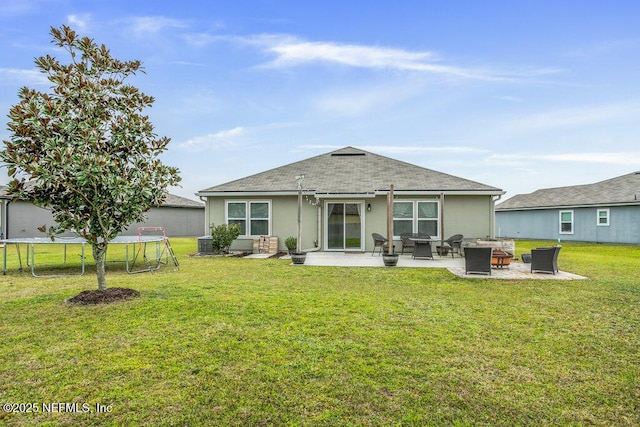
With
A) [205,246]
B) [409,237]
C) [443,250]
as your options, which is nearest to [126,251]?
[205,246]

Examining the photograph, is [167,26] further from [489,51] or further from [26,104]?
[489,51]

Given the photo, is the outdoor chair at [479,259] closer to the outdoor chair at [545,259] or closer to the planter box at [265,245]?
the outdoor chair at [545,259]

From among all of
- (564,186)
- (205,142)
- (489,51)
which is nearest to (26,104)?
(205,142)

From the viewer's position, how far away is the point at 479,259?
9258mm

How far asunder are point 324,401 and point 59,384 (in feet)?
8.13

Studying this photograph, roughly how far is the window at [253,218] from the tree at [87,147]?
8.24 metres

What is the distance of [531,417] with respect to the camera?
2.79 meters

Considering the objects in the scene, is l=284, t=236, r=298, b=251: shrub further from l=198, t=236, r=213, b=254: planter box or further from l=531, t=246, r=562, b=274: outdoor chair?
l=531, t=246, r=562, b=274: outdoor chair

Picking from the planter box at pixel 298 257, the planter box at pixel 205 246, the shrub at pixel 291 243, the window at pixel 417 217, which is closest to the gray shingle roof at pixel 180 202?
the planter box at pixel 205 246

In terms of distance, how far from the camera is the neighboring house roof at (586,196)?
21.0 metres

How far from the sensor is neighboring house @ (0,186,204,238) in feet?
71.8

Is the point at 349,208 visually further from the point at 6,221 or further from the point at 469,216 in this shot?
the point at 6,221

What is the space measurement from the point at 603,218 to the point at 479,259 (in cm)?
1794

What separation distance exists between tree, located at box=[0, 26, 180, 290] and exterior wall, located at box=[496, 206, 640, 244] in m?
24.4
